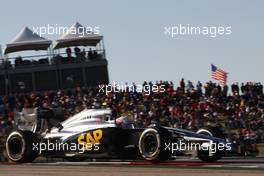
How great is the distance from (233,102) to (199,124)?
3.01 meters

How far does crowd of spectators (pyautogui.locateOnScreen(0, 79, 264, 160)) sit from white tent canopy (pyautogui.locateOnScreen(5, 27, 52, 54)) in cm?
719

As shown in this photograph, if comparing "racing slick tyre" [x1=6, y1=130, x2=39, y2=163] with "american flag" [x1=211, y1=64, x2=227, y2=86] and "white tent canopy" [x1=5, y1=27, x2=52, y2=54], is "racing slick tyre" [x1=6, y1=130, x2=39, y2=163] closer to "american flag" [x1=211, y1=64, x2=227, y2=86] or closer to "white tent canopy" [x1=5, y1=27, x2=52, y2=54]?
"american flag" [x1=211, y1=64, x2=227, y2=86]

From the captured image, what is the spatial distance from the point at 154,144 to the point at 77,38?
21.3m

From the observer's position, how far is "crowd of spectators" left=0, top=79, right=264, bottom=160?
2316cm

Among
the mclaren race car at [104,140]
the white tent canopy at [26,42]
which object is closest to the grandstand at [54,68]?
the white tent canopy at [26,42]

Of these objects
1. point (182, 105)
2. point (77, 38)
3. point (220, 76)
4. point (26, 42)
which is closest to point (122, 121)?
point (182, 105)

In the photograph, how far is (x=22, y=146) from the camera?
16.4 metres

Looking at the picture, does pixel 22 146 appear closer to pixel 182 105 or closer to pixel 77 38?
pixel 182 105

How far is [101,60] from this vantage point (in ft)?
124

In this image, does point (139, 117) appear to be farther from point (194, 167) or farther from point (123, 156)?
point (194, 167)

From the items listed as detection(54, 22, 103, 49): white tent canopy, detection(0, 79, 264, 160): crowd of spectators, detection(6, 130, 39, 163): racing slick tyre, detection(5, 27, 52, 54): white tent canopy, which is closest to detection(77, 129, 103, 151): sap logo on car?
detection(6, 130, 39, 163): racing slick tyre

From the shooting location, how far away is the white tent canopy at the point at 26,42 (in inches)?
1391

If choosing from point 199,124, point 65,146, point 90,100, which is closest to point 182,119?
point 199,124

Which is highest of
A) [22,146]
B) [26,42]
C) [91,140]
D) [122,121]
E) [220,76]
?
[26,42]
